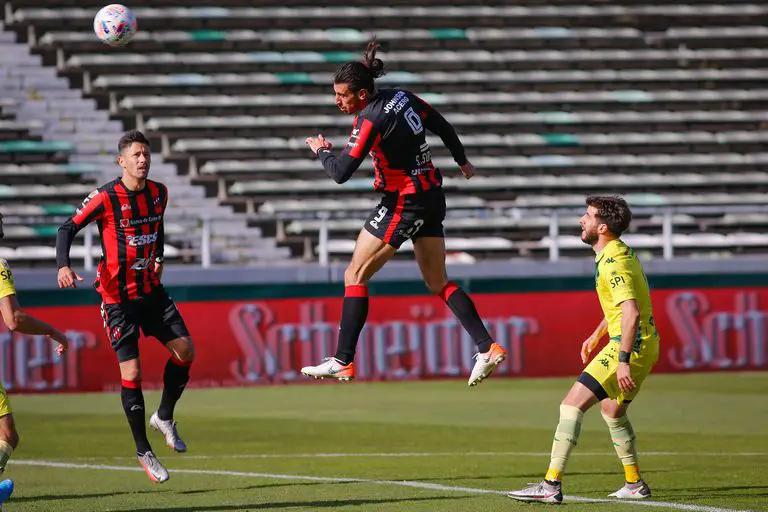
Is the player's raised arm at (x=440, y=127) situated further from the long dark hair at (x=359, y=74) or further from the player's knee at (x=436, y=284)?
the player's knee at (x=436, y=284)

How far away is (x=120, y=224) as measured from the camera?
29.1 ft

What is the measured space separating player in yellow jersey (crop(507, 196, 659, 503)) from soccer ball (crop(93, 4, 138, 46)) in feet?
14.4

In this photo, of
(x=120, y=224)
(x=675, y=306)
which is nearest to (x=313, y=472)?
(x=120, y=224)

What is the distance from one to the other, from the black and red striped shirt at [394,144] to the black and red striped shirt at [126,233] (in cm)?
139

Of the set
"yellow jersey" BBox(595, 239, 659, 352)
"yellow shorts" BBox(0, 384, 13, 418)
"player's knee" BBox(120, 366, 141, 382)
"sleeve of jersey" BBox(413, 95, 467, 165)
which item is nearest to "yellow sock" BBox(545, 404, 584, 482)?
"yellow jersey" BBox(595, 239, 659, 352)

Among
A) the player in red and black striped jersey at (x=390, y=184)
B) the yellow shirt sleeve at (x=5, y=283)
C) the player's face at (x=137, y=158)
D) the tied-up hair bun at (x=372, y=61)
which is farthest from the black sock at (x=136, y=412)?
the tied-up hair bun at (x=372, y=61)

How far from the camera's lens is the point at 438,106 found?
2347cm

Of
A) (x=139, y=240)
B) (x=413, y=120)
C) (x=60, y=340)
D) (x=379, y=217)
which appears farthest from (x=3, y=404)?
(x=413, y=120)

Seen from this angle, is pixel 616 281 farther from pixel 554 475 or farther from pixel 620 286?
pixel 554 475

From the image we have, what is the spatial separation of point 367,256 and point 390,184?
0.48 metres

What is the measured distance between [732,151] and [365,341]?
32.0ft

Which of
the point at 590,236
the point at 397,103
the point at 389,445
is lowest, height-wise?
the point at 389,445

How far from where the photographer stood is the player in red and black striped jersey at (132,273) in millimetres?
8828

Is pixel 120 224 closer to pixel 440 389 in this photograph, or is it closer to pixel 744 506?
pixel 744 506
